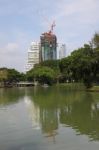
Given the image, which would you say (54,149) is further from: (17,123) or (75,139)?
(17,123)

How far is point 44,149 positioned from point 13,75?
149 meters

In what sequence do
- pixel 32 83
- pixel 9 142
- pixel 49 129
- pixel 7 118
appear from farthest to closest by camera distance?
pixel 32 83 → pixel 7 118 → pixel 49 129 → pixel 9 142

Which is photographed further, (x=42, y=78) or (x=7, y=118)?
(x=42, y=78)

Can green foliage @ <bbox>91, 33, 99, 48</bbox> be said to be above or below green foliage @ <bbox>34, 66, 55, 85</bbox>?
above

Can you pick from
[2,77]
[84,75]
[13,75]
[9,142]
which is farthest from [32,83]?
[9,142]

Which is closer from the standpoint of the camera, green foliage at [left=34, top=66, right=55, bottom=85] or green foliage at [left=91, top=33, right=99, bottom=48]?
green foliage at [left=91, top=33, right=99, bottom=48]

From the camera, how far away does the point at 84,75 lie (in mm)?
72438

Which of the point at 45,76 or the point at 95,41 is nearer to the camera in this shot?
the point at 95,41

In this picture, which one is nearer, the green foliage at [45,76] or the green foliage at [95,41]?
the green foliage at [95,41]

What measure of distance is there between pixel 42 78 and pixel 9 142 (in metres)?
132

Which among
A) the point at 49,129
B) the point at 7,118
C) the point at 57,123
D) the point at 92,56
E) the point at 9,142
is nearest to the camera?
the point at 9,142

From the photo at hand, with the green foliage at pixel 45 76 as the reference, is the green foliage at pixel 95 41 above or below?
above

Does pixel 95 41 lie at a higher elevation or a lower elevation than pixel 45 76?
higher

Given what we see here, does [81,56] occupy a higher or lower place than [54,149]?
higher
